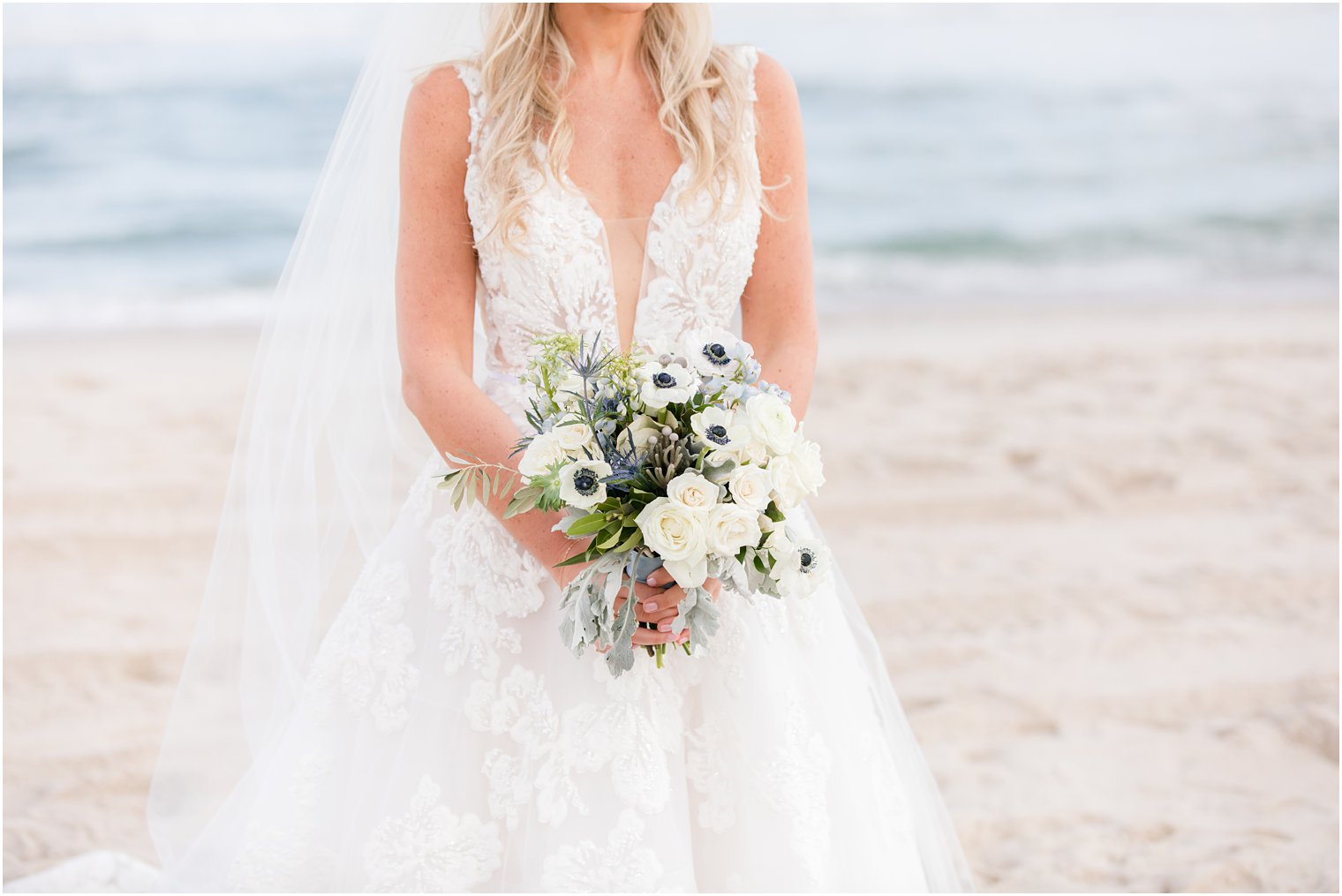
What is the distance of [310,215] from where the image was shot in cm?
284

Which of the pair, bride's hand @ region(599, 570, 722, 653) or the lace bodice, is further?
the lace bodice

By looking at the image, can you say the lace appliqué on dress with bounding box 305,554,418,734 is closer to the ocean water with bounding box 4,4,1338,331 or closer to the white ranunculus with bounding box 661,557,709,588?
the white ranunculus with bounding box 661,557,709,588

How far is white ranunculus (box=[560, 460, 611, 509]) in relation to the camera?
6.15 feet

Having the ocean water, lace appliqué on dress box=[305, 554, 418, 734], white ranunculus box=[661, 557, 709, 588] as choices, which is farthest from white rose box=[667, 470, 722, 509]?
the ocean water

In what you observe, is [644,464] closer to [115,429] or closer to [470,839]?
[470,839]

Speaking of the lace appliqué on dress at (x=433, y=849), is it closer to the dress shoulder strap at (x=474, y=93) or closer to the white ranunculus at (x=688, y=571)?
the white ranunculus at (x=688, y=571)

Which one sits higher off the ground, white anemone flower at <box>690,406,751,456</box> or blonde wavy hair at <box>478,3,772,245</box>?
blonde wavy hair at <box>478,3,772,245</box>

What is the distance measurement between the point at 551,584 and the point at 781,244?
881mm

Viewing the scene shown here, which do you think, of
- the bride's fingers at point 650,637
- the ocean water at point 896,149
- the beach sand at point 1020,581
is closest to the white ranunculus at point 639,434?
the bride's fingers at point 650,637

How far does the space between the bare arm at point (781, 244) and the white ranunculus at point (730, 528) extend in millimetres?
730

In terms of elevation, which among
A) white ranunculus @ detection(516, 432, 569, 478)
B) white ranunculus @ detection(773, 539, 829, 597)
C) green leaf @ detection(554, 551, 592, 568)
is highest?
white ranunculus @ detection(516, 432, 569, 478)

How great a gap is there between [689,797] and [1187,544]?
12.9 feet

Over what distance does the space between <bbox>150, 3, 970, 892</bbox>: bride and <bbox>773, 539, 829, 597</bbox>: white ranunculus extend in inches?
8.1

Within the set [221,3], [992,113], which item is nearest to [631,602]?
[992,113]
